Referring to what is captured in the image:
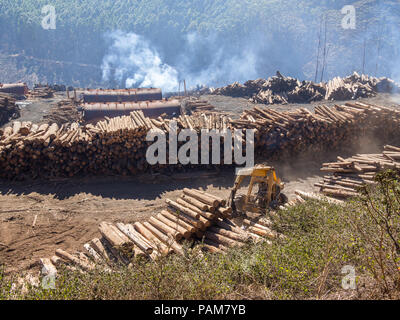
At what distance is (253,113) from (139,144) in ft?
21.4

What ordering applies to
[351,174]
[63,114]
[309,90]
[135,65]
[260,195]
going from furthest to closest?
[135,65]
[309,90]
[63,114]
[351,174]
[260,195]

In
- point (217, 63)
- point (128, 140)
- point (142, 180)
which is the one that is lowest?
point (142, 180)

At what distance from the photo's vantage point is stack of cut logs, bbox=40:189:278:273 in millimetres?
7301

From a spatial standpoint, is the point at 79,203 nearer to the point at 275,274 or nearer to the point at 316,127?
the point at 275,274

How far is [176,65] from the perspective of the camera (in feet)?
195

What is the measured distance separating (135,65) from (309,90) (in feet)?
124

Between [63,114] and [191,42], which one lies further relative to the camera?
[191,42]

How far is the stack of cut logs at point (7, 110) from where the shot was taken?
21425 millimetres

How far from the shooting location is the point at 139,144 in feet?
44.4

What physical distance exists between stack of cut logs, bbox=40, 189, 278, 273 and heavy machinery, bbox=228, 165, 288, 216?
0.92 meters

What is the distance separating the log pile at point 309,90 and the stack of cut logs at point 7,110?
61.2 feet

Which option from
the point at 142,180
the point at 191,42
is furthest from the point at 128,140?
the point at 191,42
